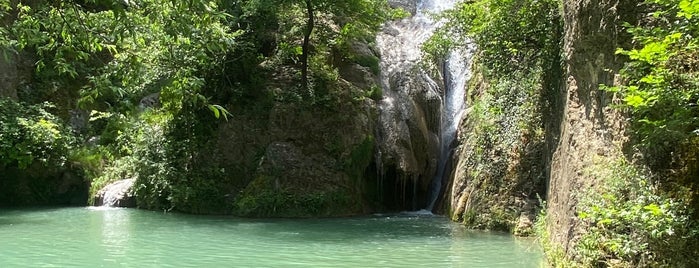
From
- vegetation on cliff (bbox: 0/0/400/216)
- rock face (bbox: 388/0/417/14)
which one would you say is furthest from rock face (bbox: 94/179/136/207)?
rock face (bbox: 388/0/417/14)

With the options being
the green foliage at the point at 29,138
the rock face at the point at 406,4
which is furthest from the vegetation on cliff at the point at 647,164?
the green foliage at the point at 29,138

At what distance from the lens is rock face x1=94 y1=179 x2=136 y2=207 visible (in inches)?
763

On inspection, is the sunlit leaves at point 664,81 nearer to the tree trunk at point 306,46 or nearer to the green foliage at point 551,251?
the green foliage at point 551,251

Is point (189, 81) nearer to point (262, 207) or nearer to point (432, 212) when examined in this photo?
point (262, 207)

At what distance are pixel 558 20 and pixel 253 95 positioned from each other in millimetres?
Result: 10569

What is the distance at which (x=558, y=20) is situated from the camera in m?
12.4

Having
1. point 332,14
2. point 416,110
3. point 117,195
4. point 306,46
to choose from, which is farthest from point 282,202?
point 332,14

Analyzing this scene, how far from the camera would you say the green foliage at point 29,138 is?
65.3ft

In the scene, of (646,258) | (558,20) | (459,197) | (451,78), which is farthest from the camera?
(451,78)

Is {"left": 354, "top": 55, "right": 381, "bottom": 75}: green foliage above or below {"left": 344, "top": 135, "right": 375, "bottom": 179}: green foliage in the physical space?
above

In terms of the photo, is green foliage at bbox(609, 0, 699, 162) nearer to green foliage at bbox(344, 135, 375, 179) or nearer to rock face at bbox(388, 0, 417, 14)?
green foliage at bbox(344, 135, 375, 179)

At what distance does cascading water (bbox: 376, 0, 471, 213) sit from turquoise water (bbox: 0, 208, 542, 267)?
10.4ft

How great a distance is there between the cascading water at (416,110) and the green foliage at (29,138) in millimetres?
10746

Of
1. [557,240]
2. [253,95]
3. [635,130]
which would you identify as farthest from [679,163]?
[253,95]
